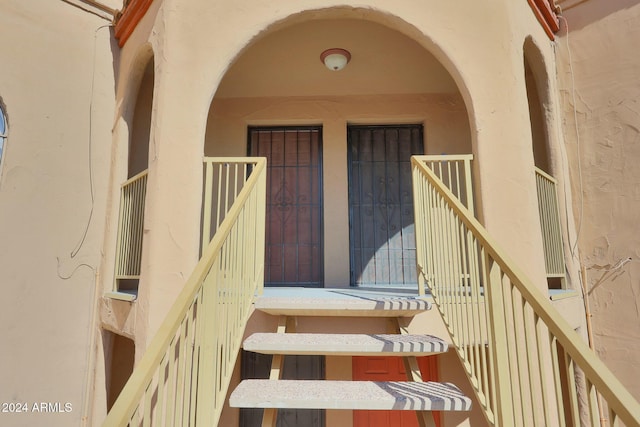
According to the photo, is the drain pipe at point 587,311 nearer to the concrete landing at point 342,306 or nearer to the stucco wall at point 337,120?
the stucco wall at point 337,120

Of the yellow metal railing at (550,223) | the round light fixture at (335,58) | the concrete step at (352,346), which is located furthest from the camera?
the round light fixture at (335,58)

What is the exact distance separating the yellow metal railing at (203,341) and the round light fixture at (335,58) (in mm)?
2368

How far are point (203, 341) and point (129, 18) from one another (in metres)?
4.25

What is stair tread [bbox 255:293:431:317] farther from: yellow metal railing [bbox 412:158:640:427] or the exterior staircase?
yellow metal railing [bbox 412:158:640:427]

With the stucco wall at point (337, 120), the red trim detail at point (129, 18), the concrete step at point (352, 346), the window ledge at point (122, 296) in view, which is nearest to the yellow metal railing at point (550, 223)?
the stucco wall at point (337, 120)

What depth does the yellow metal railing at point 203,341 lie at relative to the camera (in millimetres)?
1324

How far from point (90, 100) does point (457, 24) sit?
4.26 m

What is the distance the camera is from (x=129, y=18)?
4.41 metres

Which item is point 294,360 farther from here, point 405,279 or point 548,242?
point 548,242

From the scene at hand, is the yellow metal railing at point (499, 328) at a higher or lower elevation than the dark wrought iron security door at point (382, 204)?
lower

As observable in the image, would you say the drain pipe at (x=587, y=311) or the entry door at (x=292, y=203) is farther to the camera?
the entry door at (x=292, y=203)

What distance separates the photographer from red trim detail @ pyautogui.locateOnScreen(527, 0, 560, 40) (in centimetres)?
425

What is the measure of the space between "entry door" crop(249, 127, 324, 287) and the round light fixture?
120cm

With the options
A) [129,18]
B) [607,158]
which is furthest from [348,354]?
[129,18]
